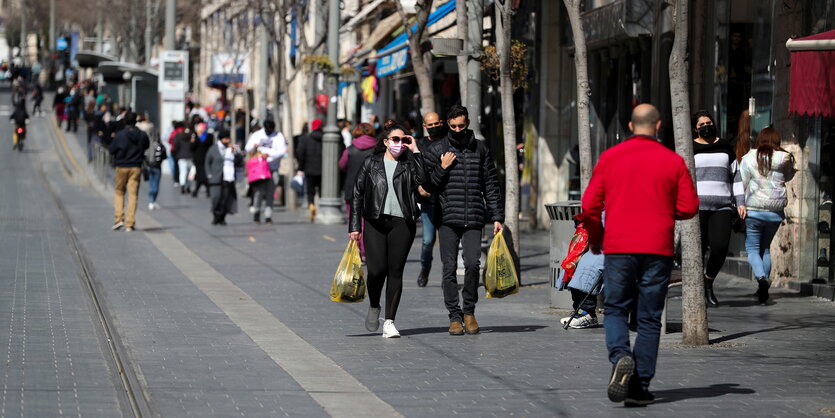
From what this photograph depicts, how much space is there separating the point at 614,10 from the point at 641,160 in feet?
41.8

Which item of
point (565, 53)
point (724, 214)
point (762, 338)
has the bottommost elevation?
point (762, 338)

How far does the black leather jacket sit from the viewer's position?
1117 cm

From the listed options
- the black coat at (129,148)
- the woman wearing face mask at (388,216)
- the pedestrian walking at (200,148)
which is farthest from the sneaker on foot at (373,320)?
the pedestrian walking at (200,148)

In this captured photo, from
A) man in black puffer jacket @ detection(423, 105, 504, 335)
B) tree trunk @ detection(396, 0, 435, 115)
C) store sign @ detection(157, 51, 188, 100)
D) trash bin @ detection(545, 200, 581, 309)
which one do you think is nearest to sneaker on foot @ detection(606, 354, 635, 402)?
man in black puffer jacket @ detection(423, 105, 504, 335)

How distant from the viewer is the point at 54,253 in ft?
60.1

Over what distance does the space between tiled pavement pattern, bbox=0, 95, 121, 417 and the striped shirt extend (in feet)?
17.3

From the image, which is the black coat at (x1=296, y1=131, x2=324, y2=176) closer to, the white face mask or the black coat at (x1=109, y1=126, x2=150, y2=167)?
the black coat at (x1=109, y1=126, x2=150, y2=167)

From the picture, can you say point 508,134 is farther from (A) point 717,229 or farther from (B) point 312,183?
(B) point 312,183

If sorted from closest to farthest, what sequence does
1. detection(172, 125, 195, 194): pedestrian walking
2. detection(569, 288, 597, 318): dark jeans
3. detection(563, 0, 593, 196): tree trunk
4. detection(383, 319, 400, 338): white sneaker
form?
detection(383, 319, 400, 338): white sneaker, detection(569, 288, 597, 318): dark jeans, detection(563, 0, 593, 196): tree trunk, detection(172, 125, 195, 194): pedestrian walking

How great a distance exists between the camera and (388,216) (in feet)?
36.9

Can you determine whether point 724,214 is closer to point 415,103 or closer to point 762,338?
point 762,338

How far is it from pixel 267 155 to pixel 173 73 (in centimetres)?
1224

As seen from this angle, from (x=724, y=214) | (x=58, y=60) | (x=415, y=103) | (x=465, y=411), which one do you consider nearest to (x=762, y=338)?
(x=724, y=214)

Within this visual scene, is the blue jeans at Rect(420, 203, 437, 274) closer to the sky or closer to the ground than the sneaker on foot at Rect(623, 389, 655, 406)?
closer to the sky
